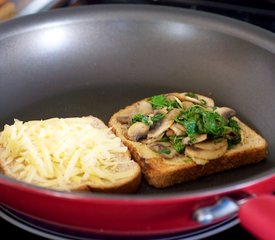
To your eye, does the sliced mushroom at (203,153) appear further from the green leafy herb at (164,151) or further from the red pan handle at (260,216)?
the red pan handle at (260,216)

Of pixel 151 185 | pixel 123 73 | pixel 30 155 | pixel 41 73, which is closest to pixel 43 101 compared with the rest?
pixel 41 73

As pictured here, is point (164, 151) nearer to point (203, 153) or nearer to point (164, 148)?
point (164, 148)

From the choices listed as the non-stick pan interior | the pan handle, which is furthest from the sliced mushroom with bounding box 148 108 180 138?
the pan handle

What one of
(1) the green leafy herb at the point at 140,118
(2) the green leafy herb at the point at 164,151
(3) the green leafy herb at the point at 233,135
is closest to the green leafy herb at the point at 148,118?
(1) the green leafy herb at the point at 140,118

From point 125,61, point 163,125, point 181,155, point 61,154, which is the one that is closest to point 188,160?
point 181,155

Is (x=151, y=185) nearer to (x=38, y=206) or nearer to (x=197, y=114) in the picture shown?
(x=197, y=114)

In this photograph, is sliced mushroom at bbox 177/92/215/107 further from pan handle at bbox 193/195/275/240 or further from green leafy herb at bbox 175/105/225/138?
pan handle at bbox 193/195/275/240
